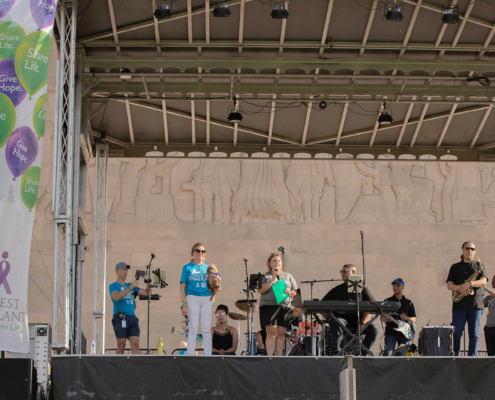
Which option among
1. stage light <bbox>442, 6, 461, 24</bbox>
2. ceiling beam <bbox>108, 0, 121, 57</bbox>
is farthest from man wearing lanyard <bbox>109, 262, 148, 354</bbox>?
stage light <bbox>442, 6, 461, 24</bbox>

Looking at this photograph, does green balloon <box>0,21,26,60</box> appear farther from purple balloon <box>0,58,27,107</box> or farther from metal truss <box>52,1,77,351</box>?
metal truss <box>52,1,77,351</box>

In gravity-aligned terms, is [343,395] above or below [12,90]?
below

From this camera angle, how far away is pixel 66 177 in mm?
9570

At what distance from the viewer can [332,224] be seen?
856 inches

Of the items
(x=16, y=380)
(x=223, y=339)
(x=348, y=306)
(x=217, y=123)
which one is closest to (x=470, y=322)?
(x=348, y=306)

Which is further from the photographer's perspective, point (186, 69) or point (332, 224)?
point (332, 224)

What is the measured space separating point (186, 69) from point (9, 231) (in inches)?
223

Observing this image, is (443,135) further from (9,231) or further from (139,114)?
(9,231)

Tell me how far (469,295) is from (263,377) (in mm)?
3629

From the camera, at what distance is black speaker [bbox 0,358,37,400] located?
7910 mm

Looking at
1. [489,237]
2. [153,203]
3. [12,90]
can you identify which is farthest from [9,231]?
[489,237]

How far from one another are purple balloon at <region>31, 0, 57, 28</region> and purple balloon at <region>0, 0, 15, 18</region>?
0.87ft

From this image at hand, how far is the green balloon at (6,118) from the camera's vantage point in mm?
8438

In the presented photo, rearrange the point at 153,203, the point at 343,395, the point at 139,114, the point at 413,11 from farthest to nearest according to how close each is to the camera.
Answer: the point at 153,203 < the point at 139,114 < the point at 413,11 < the point at 343,395
